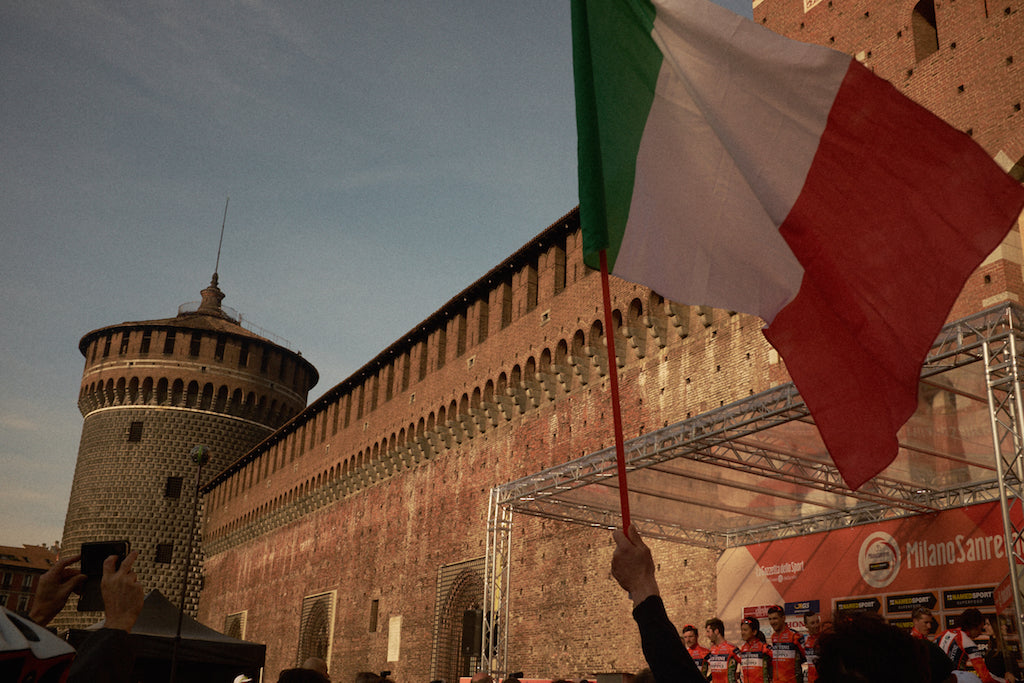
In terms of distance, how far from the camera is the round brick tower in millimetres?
38312

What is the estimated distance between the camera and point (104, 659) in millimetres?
1938

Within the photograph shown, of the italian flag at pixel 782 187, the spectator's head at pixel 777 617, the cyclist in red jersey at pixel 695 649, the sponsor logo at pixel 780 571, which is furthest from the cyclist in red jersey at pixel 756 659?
the italian flag at pixel 782 187

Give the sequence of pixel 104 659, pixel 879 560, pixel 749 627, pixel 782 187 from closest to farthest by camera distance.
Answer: pixel 104 659 → pixel 782 187 → pixel 749 627 → pixel 879 560

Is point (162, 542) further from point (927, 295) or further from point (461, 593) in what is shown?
point (927, 295)

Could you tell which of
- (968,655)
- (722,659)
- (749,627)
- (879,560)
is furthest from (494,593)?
(968,655)

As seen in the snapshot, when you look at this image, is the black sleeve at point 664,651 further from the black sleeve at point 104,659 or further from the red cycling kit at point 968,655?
the red cycling kit at point 968,655

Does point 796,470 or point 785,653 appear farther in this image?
point 796,470

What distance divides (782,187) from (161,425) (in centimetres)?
4000

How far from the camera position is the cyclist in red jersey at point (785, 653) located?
9578 mm

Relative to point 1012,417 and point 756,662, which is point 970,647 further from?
point 756,662

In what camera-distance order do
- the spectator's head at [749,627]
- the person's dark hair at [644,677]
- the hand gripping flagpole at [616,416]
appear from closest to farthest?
the hand gripping flagpole at [616,416]
the person's dark hair at [644,677]
the spectator's head at [749,627]

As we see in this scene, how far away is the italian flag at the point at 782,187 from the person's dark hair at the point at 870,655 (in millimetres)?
1807

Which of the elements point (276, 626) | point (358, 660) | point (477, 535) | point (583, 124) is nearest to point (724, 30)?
point (583, 124)

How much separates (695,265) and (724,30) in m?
0.99
